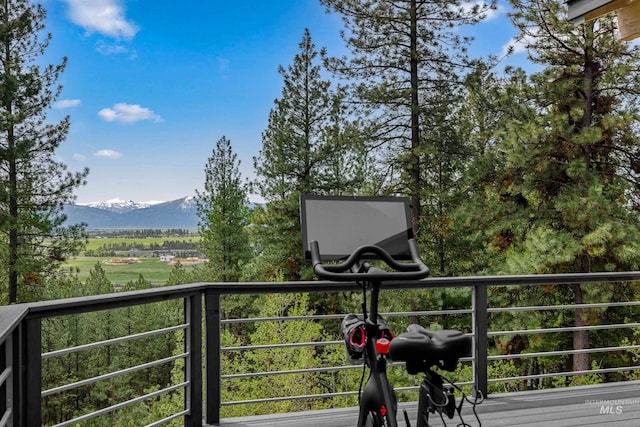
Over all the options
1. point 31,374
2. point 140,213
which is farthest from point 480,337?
point 140,213

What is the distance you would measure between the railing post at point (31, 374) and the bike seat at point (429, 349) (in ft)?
4.42

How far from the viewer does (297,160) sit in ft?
48.1

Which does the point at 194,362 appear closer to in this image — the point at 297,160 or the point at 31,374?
the point at 31,374

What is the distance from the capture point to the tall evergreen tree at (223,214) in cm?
1867

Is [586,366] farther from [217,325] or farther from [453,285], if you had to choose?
[217,325]

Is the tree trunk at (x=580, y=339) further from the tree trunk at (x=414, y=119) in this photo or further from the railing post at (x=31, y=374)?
the railing post at (x=31, y=374)

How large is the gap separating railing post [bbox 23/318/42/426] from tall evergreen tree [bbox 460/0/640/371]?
31.1 feet

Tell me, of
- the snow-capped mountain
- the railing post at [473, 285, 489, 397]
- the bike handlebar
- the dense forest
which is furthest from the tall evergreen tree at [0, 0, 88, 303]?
the snow-capped mountain

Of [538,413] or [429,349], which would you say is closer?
[429,349]

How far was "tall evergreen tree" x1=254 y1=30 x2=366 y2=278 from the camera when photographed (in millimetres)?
14234

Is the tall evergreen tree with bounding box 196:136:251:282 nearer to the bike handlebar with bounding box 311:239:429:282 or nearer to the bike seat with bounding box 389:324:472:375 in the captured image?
the bike handlebar with bounding box 311:239:429:282

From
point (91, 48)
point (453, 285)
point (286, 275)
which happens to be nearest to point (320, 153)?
point (286, 275)

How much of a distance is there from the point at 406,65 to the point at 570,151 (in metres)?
4.00

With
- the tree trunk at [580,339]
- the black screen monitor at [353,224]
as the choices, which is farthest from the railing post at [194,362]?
the tree trunk at [580,339]
